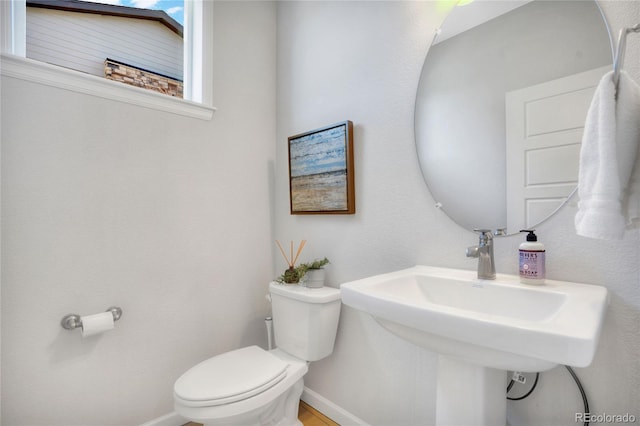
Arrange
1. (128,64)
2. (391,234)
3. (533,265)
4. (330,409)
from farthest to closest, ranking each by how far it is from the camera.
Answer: (330,409)
(128,64)
(391,234)
(533,265)

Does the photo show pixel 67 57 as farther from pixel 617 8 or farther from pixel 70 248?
pixel 617 8

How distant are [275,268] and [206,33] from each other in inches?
54.3

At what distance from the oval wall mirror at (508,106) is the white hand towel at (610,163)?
0.21 meters

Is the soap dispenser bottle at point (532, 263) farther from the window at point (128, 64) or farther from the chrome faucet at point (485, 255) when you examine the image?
the window at point (128, 64)

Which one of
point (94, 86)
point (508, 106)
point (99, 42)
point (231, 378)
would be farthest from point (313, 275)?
point (99, 42)

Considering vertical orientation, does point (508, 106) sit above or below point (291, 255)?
above

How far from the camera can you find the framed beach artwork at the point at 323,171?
148 cm

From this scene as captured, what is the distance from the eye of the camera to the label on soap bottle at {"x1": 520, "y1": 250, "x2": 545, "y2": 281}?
888 millimetres

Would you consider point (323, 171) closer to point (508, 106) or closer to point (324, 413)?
point (508, 106)

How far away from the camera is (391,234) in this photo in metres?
1.35

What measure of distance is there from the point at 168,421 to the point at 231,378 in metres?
0.60

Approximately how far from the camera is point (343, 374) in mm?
1539

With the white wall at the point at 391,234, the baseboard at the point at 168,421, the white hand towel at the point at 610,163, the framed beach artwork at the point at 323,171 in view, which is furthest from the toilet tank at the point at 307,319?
the white hand towel at the point at 610,163

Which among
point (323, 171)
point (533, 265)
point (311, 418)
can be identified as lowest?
point (311, 418)
